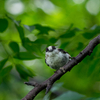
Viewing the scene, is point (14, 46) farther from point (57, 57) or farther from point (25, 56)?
point (57, 57)

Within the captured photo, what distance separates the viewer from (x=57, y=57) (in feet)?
6.87

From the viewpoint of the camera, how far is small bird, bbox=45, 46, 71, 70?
6.79ft

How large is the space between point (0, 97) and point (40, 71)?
4.04 feet

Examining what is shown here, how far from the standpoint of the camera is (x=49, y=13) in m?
5.00

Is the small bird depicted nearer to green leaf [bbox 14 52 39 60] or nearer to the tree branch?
green leaf [bbox 14 52 39 60]

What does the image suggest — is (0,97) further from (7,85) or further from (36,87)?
(36,87)

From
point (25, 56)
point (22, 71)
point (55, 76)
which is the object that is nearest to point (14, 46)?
point (25, 56)

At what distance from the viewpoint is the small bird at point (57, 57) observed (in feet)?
6.79

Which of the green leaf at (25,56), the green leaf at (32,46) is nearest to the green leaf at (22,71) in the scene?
the green leaf at (25,56)

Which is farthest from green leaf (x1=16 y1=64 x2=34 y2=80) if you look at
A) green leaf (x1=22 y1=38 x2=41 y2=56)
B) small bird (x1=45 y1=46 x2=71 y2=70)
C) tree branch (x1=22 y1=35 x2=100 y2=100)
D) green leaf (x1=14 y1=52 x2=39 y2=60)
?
tree branch (x1=22 y1=35 x2=100 y2=100)

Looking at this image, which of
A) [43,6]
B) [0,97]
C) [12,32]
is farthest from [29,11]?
[0,97]

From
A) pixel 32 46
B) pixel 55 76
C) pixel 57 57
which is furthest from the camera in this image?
pixel 57 57

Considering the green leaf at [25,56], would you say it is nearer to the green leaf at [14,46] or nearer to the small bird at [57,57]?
the green leaf at [14,46]

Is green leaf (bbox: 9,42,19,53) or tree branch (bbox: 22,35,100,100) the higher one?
green leaf (bbox: 9,42,19,53)
